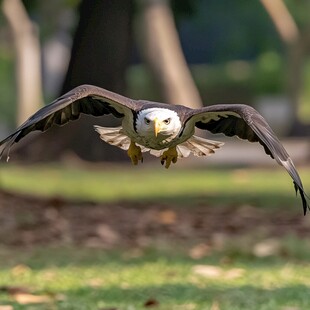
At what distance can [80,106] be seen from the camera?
256 inches

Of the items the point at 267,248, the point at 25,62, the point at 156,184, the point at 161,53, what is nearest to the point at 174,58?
the point at 161,53

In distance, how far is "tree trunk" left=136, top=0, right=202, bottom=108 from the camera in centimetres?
2109

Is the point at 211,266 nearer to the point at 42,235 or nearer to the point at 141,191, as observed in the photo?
the point at 42,235

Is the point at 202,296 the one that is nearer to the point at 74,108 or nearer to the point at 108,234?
the point at 74,108

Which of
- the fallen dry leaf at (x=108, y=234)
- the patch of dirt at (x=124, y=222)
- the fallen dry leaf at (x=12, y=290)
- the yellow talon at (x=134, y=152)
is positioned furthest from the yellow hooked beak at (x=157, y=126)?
the fallen dry leaf at (x=108, y=234)

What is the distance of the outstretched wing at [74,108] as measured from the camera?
5.62 m

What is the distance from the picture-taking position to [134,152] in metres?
6.38

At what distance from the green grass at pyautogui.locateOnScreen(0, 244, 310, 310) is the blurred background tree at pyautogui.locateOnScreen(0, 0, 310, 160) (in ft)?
22.9

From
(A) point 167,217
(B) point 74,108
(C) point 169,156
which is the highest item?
(B) point 74,108

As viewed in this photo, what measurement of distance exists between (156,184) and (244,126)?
26.8ft

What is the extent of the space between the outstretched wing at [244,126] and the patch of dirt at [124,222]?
2740mm

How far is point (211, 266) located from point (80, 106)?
1.91 metres

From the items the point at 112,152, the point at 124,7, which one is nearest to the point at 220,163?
the point at 112,152

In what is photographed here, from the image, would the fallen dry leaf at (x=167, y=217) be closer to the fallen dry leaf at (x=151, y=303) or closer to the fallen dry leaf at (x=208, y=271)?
the fallen dry leaf at (x=208, y=271)
